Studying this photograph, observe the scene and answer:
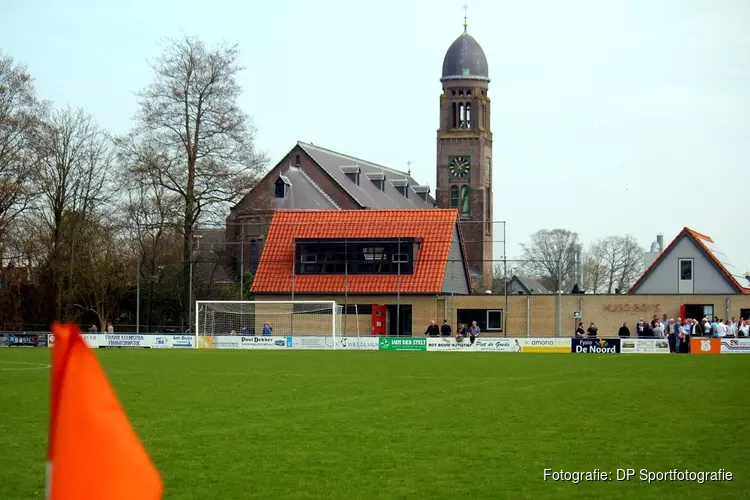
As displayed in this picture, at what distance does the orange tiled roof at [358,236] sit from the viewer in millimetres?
A: 60875

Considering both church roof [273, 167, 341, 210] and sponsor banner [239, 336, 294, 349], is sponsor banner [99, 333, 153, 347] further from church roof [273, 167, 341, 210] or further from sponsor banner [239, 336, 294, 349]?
church roof [273, 167, 341, 210]

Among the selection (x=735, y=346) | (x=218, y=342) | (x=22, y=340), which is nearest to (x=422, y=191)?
(x=218, y=342)

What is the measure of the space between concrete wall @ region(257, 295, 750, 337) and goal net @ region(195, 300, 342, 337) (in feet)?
4.37

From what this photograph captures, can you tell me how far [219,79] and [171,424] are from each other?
45944 millimetres

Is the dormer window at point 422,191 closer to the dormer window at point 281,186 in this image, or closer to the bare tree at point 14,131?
the dormer window at point 281,186

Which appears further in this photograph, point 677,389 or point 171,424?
point 677,389

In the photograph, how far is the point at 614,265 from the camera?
4813 inches

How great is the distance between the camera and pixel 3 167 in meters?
55.6

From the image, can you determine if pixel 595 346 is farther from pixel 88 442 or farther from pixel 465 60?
pixel 465 60

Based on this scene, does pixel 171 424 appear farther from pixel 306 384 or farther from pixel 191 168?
pixel 191 168

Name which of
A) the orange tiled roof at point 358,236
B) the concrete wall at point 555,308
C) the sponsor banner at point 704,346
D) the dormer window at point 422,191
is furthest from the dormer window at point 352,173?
the sponsor banner at point 704,346

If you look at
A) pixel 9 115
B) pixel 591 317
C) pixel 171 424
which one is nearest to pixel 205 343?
pixel 9 115

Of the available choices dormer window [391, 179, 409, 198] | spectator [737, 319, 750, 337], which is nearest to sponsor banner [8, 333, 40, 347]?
spectator [737, 319, 750, 337]

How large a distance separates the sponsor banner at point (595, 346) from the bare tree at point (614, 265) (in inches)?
2633
